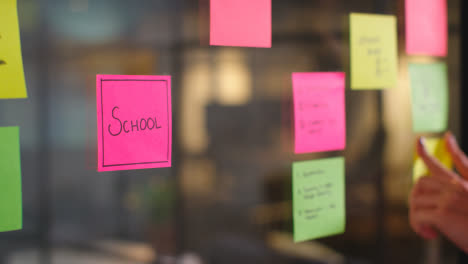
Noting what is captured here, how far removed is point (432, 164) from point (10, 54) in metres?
0.67

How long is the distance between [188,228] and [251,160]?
0.72 meters

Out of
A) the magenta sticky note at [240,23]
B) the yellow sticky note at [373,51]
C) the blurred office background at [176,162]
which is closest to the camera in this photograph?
the magenta sticky note at [240,23]

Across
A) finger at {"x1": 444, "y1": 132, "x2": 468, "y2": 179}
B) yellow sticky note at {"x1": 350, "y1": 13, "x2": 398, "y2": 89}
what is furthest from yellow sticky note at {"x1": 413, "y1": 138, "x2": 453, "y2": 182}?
yellow sticky note at {"x1": 350, "y1": 13, "x2": 398, "y2": 89}

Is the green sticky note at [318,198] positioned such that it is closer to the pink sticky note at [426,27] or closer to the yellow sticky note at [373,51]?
the yellow sticky note at [373,51]

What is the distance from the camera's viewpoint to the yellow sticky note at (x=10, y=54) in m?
0.43

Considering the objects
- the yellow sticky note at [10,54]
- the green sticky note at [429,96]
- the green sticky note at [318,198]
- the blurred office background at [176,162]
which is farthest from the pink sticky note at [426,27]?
the blurred office background at [176,162]

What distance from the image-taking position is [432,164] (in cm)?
70

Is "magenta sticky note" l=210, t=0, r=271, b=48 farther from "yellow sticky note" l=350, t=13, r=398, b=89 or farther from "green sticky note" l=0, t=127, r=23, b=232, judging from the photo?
"green sticky note" l=0, t=127, r=23, b=232

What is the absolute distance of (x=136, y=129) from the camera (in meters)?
0.49

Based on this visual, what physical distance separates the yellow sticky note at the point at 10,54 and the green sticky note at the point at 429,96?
25.8 inches

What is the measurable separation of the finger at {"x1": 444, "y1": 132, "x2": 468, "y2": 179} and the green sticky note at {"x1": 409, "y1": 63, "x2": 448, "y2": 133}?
0.03 metres

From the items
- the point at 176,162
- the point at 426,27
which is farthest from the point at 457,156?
the point at 176,162

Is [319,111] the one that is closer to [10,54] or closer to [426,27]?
[426,27]

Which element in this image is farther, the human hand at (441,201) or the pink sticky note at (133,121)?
the human hand at (441,201)
